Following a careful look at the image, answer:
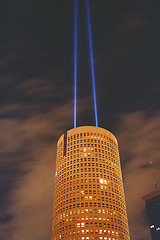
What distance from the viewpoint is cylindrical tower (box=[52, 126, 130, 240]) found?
5792 inches

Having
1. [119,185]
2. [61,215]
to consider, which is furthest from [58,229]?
[119,185]

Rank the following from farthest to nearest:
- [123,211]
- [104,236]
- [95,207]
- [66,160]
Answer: [66,160] < [123,211] < [95,207] < [104,236]

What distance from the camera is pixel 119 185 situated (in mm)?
174250

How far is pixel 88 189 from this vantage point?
160 m

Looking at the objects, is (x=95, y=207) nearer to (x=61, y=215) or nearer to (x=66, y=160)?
→ (x=61, y=215)

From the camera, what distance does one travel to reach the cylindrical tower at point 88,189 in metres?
147

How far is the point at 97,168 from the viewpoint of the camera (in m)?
170

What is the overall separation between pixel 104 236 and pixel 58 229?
28569 mm

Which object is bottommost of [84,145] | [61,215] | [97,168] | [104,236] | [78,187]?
[104,236]

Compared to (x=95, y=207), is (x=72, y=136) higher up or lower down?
higher up

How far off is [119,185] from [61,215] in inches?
1776

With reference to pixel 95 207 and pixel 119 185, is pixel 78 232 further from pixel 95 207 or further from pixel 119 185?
pixel 119 185

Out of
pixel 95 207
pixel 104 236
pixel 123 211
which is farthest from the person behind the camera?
pixel 123 211

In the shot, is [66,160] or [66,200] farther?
[66,160]
